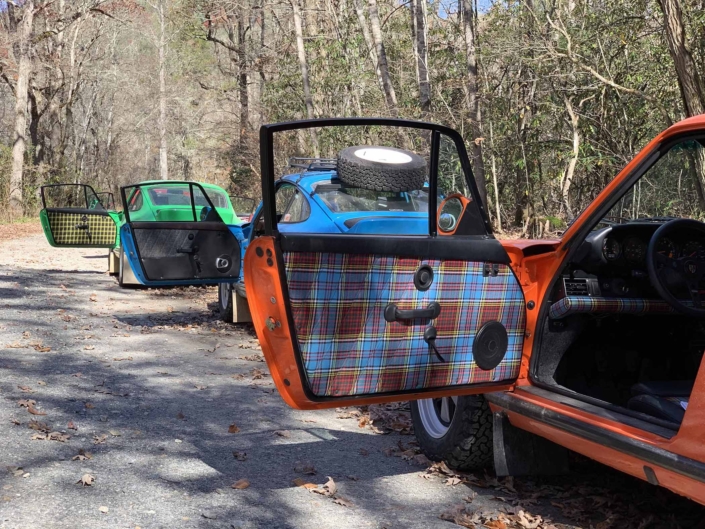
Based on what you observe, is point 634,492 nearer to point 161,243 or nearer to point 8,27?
point 161,243

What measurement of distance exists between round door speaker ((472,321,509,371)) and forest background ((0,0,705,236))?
1313 millimetres

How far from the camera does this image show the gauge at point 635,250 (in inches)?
158

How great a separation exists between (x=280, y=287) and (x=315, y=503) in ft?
4.77

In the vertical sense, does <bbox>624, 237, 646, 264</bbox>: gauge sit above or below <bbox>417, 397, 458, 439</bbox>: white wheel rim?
above

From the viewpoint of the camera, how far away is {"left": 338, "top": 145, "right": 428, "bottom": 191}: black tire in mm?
4396

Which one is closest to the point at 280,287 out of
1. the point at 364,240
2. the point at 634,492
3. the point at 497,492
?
the point at 364,240

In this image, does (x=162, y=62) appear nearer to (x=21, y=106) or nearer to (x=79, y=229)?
(x=21, y=106)

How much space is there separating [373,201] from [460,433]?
4.12 meters

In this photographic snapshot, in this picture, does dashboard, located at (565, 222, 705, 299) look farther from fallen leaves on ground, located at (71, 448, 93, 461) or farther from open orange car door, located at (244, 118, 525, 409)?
fallen leaves on ground, located at (71, 448, 93, 461)

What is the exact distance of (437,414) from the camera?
15.6ft

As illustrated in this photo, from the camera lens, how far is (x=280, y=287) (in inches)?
130

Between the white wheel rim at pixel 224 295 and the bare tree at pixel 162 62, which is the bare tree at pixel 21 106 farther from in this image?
the white wheel rim at pixel 224 295

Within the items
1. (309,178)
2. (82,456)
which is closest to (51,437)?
(82,456)

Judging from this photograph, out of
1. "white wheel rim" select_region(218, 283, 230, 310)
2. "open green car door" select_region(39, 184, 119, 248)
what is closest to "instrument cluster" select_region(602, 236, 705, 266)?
"white wheel rim" select_region(218, 283, 230, 310)
